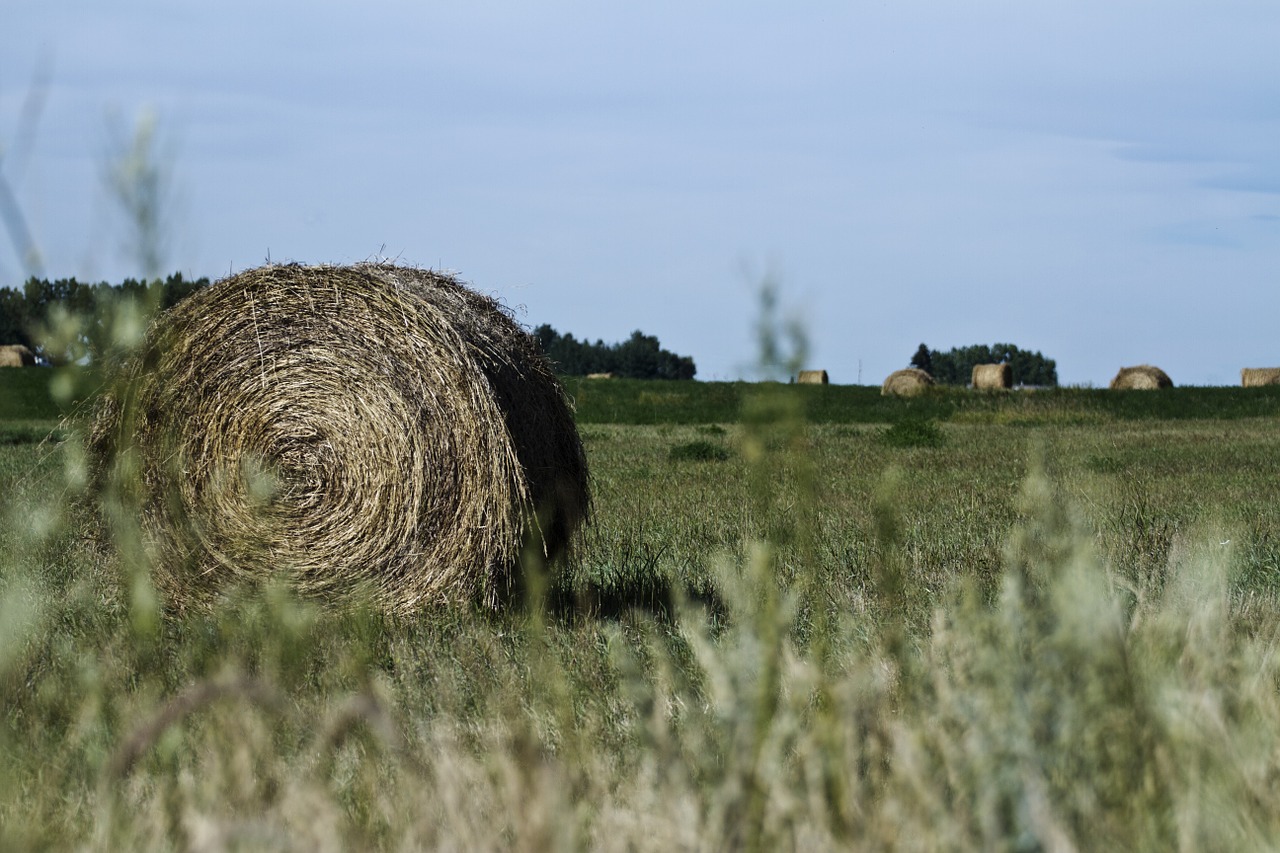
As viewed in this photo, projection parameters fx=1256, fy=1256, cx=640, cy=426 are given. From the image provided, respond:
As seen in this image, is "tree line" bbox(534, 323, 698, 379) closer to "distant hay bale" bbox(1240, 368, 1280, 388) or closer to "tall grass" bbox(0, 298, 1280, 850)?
"distant hay bale" bbox(1240, 368, 1280, 388)

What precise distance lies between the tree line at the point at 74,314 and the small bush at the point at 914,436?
600 inches

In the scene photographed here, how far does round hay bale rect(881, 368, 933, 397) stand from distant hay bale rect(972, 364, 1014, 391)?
10.9 feet

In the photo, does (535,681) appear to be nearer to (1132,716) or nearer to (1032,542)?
(1032,542)

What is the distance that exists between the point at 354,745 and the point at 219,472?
9.47 ft

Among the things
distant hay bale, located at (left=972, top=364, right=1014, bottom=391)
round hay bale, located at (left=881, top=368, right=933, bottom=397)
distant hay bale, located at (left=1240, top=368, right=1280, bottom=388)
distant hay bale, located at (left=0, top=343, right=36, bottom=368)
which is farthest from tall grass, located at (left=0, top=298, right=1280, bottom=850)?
distant hay bale, located at (left=0, top=343, right=36, bottom=368)

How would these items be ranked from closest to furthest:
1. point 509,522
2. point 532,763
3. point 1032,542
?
point 532,763
point 1032,542
point 509,522

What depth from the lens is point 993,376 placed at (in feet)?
120

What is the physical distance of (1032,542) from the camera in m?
3.89

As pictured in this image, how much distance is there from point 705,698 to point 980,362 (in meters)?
106

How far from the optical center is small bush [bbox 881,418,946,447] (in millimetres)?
16734

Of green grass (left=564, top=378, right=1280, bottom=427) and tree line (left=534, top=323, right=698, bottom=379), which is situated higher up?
tree line (left=534, top=323, right=698, bottom=379)

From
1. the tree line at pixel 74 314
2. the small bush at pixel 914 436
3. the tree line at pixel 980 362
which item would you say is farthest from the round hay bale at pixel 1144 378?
the tree line at pixel 980 362

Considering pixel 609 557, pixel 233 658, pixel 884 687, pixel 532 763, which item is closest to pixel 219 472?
pixel 609 557

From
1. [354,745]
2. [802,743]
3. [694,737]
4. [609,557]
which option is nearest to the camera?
[694,737]
